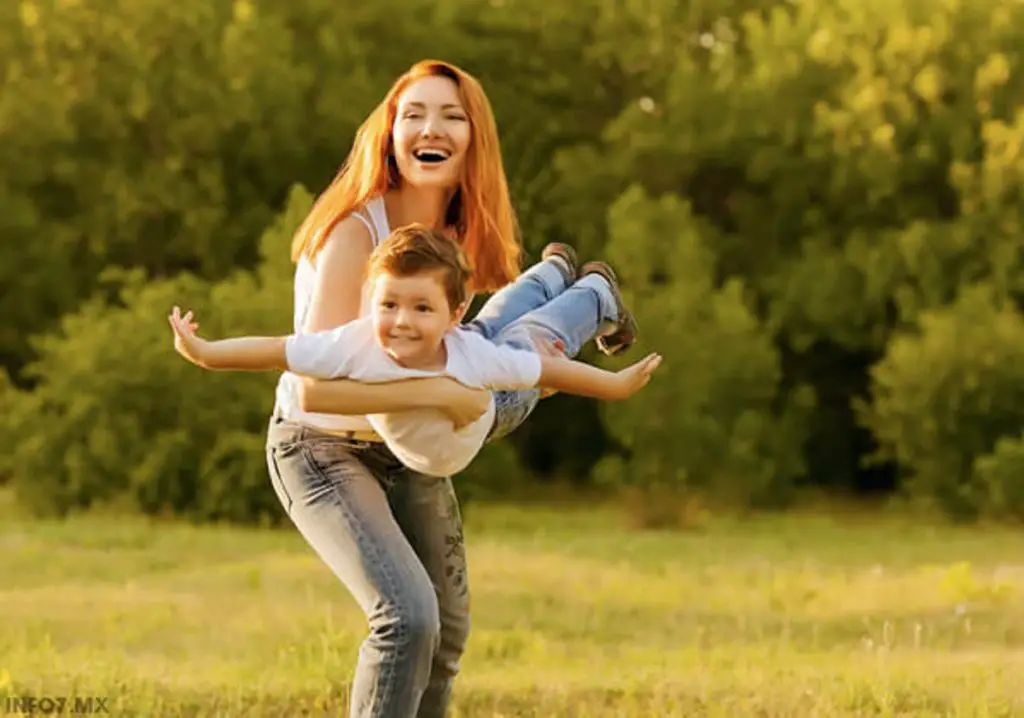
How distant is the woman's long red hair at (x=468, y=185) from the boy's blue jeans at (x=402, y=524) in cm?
13

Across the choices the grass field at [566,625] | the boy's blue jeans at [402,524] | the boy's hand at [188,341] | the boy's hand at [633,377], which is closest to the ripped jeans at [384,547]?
the boy's blue jeans at [402,524]

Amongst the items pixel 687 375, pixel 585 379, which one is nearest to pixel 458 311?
pixel 585 379

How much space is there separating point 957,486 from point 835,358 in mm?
4399

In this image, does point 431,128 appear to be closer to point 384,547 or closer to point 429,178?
point 429,178

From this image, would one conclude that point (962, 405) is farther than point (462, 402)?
Yes

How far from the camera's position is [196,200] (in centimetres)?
2447

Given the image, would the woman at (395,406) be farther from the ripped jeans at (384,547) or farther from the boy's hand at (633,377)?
the boy's hand at (633,377)

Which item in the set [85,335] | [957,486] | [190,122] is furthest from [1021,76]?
[85,335]

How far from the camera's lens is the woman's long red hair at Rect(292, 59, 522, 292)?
5457 millimetres

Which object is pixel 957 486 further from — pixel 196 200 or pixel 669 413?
pixel 196 200

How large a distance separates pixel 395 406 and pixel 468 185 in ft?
3.14

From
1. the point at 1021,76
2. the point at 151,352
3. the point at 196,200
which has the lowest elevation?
the point at 151,352

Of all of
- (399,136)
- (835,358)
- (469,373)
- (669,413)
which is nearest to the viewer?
(469,373)

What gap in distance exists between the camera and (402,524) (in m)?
5.49
